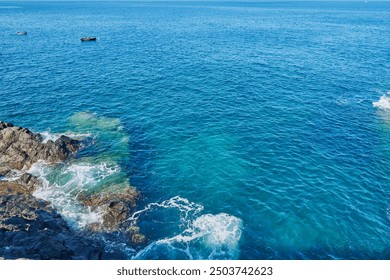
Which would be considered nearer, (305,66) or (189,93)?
(189,93)

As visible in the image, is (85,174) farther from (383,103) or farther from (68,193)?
(383,103)

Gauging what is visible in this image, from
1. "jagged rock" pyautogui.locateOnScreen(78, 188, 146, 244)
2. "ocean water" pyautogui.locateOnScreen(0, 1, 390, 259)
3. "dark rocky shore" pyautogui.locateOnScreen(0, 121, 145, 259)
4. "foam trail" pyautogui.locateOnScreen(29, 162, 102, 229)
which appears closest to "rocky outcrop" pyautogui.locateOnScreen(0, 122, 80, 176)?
Result: "dark rocky shore" pyautogui.locateOnScreen(0, 121, 145, 259)

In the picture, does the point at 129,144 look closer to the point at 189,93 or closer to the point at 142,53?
the point at 189,93

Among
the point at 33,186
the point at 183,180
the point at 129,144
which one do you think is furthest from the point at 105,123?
the point at 183,180

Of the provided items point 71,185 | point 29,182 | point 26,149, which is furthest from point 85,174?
point 26,149

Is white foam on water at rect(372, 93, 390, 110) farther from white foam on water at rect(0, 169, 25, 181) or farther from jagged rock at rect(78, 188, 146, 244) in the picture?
white foam on water at rect(0, 169, 25, 181)

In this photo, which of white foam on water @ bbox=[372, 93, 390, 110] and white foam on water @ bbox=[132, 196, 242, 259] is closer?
white foam on water @ bbox=[132, 196, 242, 259]
